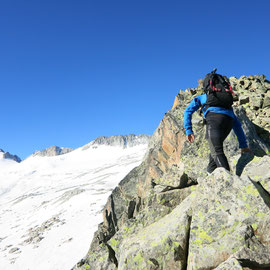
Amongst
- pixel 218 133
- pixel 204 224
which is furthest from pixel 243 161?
pixel 204 224

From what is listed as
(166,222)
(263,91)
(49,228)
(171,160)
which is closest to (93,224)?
(49,228)

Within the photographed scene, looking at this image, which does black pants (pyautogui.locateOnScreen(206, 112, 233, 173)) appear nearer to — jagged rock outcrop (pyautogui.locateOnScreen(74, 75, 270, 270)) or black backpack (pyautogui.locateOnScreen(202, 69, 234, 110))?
black backpack (pyautogui.locateOnScreen(202, 69, 234, 110))

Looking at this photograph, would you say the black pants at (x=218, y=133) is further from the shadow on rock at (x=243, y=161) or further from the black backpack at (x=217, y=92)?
the shadow on rock at (x=243, y=161)

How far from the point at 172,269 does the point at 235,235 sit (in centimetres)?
198

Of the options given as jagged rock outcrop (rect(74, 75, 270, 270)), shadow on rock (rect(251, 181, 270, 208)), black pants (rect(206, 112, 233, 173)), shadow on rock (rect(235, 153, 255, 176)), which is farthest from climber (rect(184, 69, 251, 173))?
shadow on rock (rect(251, 181, 270, 208))

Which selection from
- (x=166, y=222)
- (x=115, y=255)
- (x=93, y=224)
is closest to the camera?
(x=166, y=222)

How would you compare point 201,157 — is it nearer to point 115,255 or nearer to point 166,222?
point 166,222

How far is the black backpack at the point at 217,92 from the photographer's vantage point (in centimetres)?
699

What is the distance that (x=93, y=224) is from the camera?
43.9 meters

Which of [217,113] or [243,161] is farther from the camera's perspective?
[243,161]

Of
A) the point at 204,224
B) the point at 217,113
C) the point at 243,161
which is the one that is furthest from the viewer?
the point at 243,161

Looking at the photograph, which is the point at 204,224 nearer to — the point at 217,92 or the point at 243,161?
the point at 243,161

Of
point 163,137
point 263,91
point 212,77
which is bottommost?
point 212,77

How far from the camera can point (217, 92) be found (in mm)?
7070
